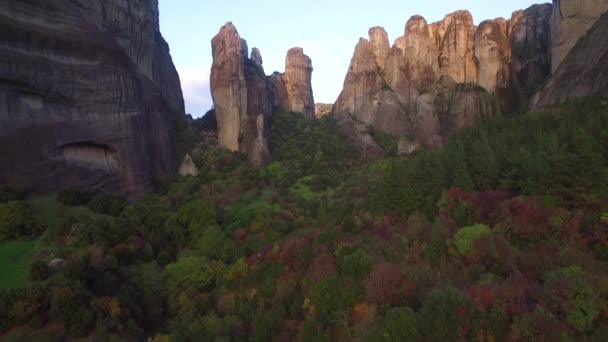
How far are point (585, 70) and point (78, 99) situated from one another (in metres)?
39.7

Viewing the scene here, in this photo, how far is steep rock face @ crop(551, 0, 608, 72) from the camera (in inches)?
1542

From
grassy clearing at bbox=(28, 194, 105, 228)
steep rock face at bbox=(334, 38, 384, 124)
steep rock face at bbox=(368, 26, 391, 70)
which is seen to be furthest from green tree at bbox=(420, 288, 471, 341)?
steep rock face at bbox=(368, 26, 391, 70)

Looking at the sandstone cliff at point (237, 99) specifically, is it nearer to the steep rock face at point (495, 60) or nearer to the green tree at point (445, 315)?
the steep rock face at point (495, 60)

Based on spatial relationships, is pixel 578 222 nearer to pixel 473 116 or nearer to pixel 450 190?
pixel 450 190

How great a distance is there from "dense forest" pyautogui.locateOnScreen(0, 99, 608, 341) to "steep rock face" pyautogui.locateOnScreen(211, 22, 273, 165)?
54.4 ft

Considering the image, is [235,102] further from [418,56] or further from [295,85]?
[418,56]

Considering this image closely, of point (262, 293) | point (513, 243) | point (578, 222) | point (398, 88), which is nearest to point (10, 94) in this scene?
point (262, 293)

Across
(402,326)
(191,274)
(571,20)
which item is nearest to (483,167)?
(402,326)

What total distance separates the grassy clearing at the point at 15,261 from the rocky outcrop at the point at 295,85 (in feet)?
163

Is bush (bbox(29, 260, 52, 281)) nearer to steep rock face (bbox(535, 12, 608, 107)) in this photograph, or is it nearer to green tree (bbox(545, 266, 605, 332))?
green tree (bbox(545, 266, 605, 332))

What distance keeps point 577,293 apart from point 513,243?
7.06 m

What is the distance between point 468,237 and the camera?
22516 mm

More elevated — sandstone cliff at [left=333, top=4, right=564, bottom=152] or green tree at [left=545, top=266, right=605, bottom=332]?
sandstone cliff at [left=333, top=4, right=564, bottom=152]

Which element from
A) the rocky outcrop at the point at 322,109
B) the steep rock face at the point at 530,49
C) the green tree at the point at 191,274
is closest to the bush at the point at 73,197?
the green tree at the point at 191,274
